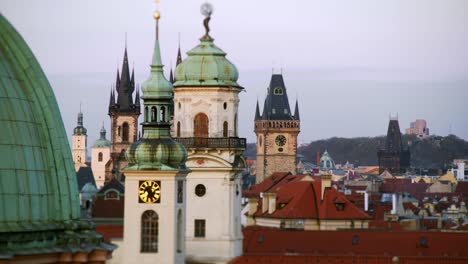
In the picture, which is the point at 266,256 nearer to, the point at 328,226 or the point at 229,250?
the point at 229,250

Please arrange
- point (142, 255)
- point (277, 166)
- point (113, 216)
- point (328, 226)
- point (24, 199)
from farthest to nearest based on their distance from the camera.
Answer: point (277, 166) → point (113, 216) → point (328, 226) → point (142, 255) → point (24, 199)

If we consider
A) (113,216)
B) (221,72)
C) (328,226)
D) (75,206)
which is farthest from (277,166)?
(75,206)

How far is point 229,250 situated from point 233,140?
4036 mm

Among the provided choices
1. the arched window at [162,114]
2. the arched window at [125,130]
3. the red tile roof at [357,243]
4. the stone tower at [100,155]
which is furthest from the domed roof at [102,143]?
the arched window at [162,114]

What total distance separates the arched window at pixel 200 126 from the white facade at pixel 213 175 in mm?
102

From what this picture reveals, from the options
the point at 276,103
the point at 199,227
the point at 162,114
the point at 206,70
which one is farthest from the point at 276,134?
the point at 162,114

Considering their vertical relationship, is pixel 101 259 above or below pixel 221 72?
below

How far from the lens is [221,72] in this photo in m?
59.6

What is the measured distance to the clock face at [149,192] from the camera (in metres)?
53.5

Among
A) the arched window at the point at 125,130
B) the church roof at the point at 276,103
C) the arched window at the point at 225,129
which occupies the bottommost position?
the arched window at the point at 225,129

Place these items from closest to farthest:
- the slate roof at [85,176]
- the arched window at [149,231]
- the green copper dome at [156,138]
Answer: the arched window at [149,231], the green copper dome at [156,138], the slate roof at [85,176]

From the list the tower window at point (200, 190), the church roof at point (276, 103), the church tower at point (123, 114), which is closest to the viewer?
the tower window at point (200, 190)

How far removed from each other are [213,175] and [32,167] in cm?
4098

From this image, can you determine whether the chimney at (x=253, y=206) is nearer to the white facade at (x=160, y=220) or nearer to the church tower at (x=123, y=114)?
the white facade at (x=160, y=220)
